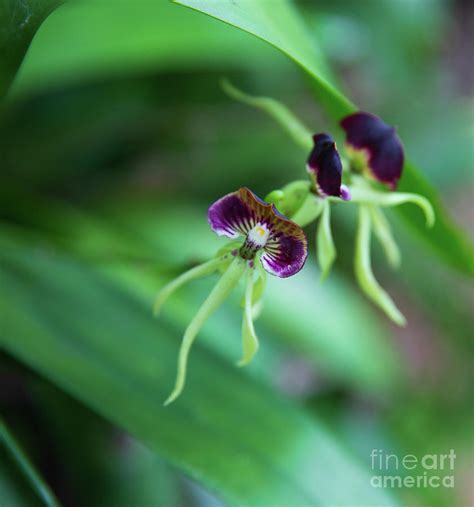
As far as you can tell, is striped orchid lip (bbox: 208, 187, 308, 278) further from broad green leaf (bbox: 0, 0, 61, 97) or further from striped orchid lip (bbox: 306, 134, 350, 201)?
broad green leaf (bbox: 0, 0, 61, 97)

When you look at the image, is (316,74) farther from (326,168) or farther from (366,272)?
(366,272)

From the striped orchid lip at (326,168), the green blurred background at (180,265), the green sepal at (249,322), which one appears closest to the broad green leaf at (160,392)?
the green blurred background at (180,265)

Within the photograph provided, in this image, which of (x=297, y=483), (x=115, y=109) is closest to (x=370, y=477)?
(x=297, y=483)

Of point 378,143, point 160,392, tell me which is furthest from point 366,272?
point 160,392

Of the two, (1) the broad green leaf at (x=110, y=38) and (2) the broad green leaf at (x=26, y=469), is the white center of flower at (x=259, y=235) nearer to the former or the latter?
(2) the broad green leaf at (x=26, y=469)

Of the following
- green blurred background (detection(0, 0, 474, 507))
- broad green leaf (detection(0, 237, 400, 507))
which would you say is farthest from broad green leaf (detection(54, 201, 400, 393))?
broad green leaf (detection(0, 237, 400, 507))

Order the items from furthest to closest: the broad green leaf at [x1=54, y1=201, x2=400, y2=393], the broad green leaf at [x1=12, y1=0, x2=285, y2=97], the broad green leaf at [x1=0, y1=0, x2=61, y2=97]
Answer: the broad green leaf at [x1=54, y1=201, x2=400, y2=393] < the broad green leaf at [x1=12, y1=0, x2=285, y2=97] < the broad green leaf at [x1=0, y1=0, x2=61, y2=97]
